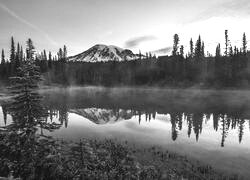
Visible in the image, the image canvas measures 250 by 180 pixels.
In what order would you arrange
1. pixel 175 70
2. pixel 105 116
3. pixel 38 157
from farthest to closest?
A: 1. pixel 175 70
2. pixel 105 116
3. pixel 38 157

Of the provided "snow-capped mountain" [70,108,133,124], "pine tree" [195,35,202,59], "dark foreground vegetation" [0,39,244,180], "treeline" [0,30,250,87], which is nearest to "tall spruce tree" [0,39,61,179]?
"dark foreground vegetation" [0,39,244,180]

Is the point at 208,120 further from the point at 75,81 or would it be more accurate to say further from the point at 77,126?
the point at 75,81

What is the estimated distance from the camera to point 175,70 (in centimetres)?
7781

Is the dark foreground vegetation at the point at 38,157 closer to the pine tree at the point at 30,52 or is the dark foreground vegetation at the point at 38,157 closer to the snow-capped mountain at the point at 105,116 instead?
the pine tree at the point at 30,52

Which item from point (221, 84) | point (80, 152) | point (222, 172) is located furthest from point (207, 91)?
point (80, 152)

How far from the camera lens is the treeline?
65.6 meters

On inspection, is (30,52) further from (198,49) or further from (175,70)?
(198,49)

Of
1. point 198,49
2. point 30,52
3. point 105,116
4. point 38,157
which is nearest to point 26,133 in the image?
point 38,157

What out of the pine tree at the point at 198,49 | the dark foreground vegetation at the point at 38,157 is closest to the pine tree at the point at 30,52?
the dark foreground vegetation at the point at 38,157

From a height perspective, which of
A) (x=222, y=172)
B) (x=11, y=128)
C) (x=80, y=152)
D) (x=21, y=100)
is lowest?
(x=222, y=172)

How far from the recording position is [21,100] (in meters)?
8.29

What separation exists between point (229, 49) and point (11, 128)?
7900 centimetres

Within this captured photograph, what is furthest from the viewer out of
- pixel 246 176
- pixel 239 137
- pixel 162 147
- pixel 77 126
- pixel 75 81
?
pixel 75 81

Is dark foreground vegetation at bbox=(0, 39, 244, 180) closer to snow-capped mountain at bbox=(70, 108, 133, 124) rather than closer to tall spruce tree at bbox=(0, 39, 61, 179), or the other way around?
tall spruce tree at bbox=(0, 39, 61, 179)
